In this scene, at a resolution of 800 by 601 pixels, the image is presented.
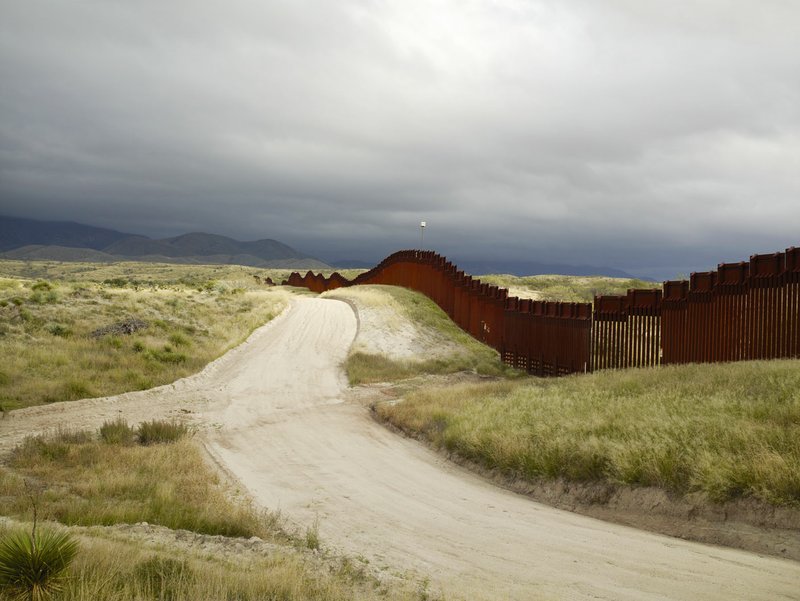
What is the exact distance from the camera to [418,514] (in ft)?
29.7

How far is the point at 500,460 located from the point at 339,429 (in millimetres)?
4876

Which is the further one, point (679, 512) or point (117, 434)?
point (117, 434)

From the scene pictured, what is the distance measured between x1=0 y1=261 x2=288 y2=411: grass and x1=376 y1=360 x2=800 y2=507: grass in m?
9.29

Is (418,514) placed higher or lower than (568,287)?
lower

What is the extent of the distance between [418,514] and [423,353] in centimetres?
1806

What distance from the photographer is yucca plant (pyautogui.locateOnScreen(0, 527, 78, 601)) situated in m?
5.00

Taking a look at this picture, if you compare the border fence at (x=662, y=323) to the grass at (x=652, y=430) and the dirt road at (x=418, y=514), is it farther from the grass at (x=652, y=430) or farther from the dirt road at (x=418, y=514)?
the dirt road at (x=418, y=514)

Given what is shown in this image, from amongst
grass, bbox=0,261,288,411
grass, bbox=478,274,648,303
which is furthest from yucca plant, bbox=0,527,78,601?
grass, bbox=478,274,648,303

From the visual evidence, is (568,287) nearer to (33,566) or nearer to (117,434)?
(117,434)

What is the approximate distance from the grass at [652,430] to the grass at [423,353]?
24.7 ft

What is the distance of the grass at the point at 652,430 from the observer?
8.38 metres

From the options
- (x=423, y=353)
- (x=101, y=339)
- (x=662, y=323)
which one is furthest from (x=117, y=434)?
(x=423, y=353)

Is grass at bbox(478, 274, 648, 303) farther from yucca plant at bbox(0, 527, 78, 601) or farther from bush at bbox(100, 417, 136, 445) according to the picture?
yucca plant at bbox(0, 527, 78, 601)

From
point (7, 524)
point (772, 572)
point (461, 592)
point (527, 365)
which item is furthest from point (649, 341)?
point (7, 524)
